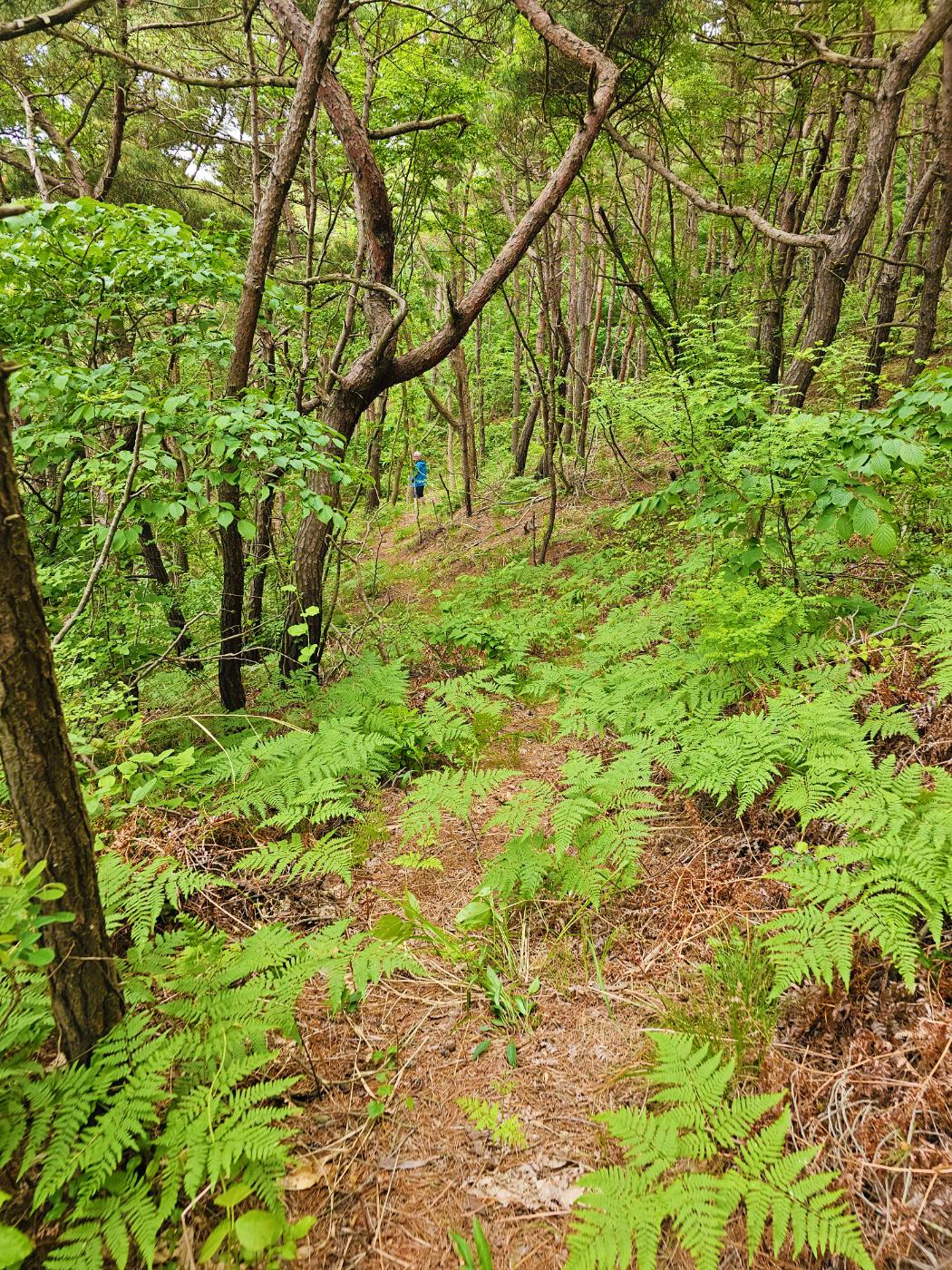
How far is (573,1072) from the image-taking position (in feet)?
6.75

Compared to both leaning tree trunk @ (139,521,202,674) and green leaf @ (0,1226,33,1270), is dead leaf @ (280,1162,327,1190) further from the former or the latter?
leaning tree trunk @ (139,521,202,674)

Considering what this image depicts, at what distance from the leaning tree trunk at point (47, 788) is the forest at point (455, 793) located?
0.4 inches

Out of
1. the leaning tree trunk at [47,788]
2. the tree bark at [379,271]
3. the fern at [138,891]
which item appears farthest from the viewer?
the tree bark at [379,271]

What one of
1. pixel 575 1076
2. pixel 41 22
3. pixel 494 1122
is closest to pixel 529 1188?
pixel 494 1122

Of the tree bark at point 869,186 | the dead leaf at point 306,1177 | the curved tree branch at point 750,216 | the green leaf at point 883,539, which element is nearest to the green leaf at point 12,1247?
the dead leaf at point 306,1177

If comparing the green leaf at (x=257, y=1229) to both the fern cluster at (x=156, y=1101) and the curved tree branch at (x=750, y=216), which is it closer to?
the fern cluster at (x=156, y=1101)

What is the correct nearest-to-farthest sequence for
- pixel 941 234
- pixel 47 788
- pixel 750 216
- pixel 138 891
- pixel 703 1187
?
pixel 703 1187, pixel 47 788, pixel 138 891, pixel 941 234, pixel 750 216

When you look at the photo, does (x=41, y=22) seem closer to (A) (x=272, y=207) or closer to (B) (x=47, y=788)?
(A) (x=272, y=207)

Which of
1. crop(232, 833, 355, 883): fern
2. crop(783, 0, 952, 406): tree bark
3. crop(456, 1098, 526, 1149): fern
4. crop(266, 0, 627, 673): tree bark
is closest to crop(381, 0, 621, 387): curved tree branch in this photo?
crop(266, 0, 627, 673): tree bark

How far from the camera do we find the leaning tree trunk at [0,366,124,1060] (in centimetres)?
146

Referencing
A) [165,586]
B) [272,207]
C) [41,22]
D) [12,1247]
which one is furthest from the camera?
[165,586]

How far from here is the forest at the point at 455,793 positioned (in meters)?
1.59

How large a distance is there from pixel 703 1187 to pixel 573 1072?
2.06 feet

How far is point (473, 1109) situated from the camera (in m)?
1.96
